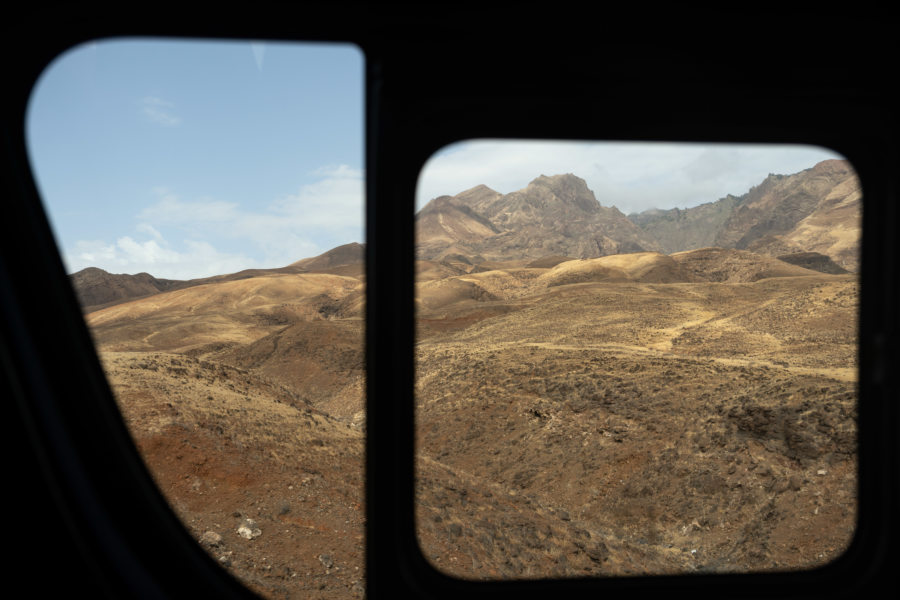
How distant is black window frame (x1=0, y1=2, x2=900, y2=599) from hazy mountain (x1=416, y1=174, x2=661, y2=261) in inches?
3284

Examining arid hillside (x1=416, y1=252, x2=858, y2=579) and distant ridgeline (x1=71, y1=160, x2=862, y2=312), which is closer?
arid hillside (x1=416, y1=252, x2=858, y2=579)

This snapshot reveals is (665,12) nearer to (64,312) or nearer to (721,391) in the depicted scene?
(64,312)

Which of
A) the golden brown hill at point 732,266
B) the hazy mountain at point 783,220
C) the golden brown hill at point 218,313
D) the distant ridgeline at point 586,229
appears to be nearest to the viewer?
the golden brown hill at point 218,313

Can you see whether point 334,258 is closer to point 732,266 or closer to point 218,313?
point 218,313

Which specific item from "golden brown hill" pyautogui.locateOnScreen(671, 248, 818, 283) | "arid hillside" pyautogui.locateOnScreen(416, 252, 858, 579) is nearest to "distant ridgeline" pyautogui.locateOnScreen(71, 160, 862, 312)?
"golden brown hill" pyautogui.locateOnScreen(671, 248, 818, 283)

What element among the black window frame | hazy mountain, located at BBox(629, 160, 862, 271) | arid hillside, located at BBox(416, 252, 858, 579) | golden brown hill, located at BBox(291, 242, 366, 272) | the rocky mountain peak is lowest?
arid hillside, located at BBox(416, 252, 858, 579)

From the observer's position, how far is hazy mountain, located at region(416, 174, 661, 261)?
9988cm

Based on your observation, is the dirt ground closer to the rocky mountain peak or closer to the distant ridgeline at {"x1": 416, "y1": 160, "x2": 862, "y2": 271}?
the distant ridgeline at {"x1": 416, "y1": 160, "x2": 862, "y2": 271}

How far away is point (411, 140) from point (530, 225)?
125 meters

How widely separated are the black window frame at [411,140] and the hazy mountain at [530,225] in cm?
8341

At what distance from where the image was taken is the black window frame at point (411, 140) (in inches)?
61.7

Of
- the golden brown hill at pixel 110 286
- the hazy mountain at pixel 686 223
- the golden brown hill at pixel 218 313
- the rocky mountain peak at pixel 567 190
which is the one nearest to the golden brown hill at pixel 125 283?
the golden brown hill at pixel 110 286

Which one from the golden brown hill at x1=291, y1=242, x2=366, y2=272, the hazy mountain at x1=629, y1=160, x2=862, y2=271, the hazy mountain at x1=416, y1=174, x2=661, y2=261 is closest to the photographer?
A: the hazy mountain at x1=629, y1=160, x2=862, y2=271

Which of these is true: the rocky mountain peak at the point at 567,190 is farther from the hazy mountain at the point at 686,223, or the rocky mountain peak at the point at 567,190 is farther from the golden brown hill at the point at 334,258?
the golden brown hill at the point at 334,258
